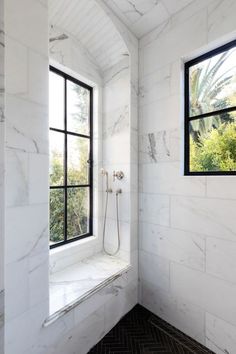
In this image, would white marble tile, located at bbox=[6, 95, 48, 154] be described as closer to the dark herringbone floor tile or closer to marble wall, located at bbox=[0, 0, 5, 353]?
marble wall, located at bbox=[0, 0, 5, 353]

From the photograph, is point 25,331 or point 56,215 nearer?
point 25,331

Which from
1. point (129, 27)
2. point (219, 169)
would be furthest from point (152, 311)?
point (129, 27)

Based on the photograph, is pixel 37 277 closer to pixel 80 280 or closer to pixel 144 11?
pixel 80 280

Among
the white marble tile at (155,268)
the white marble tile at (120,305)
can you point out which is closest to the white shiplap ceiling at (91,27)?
the white marble tile at (155,268)

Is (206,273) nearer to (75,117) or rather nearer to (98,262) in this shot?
(98,262)

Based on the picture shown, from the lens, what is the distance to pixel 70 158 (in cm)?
208

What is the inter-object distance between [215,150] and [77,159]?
137cm

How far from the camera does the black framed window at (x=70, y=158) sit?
1924 mm

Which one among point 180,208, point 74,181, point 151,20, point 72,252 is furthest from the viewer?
point 74,181

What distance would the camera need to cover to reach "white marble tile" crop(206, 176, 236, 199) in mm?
1473

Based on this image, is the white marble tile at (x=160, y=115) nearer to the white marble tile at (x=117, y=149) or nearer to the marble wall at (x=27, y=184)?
A: the white marble tile at (x=117, y=149)

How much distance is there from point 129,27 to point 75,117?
1.05 m

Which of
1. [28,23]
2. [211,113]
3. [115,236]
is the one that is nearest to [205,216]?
[211,113]

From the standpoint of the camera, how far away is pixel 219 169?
1.63 meters
